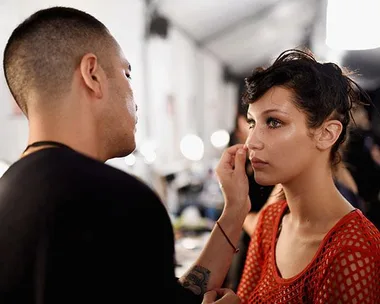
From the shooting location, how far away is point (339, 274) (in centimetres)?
111

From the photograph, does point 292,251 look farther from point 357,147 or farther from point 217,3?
point 217,3

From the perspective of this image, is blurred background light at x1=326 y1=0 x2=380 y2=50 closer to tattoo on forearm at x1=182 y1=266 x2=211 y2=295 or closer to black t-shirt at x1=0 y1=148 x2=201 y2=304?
tattoo on forearm at x1=182 y1=266 x2=211 y2=295

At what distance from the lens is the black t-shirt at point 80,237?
80 centimetres

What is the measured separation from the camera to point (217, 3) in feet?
16.6

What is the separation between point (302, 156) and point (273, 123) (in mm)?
131

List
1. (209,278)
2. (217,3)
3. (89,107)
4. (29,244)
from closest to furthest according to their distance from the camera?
(29,244)
(89,107)
(209,278)
(217,3)

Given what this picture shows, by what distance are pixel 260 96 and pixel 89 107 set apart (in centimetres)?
56

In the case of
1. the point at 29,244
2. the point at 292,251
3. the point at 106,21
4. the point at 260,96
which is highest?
the point at 106,21

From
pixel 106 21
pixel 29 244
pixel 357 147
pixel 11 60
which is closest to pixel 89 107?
pixel 11 60

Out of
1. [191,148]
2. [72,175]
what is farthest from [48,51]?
[191,148]

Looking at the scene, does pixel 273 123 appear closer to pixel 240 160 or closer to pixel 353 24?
pixel 240 160

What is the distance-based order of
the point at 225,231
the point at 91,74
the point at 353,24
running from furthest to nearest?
1. the point at 353,24
2. the point at 225,231
3. the point at 91,74

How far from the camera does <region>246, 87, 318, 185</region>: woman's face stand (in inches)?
50.3

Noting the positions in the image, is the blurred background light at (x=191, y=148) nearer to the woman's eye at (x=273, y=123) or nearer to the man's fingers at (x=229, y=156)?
the man's fingers at (x=229, y=156)
